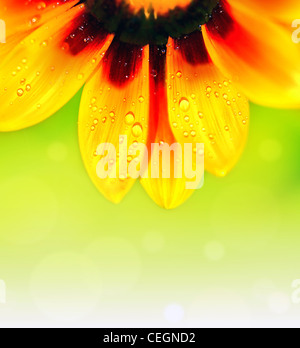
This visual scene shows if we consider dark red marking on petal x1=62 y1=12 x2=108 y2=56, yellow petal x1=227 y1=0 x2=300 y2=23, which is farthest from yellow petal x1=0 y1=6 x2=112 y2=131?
yellow petal x1=227 y1=0 x2=300 y2=23

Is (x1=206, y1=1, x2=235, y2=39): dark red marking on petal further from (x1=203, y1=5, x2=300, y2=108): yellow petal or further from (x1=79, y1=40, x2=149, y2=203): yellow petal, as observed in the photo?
(x1=79, y1=40, x2=149, y2=203): yellow petal

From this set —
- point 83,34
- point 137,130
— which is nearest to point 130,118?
point 137,130

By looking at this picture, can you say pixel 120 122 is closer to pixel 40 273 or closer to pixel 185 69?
pixel 185 69

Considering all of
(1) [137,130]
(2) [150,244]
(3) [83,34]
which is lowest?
(2) [150,244]

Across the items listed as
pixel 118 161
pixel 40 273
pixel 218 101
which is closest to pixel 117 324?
pixel 40 273

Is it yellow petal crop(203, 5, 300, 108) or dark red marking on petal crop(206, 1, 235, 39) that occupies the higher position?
dark red marking on petal crop(206, 1, 235, 39)

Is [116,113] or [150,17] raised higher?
Result: [150,17]

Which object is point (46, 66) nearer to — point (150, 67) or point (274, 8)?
point (150, 67)
